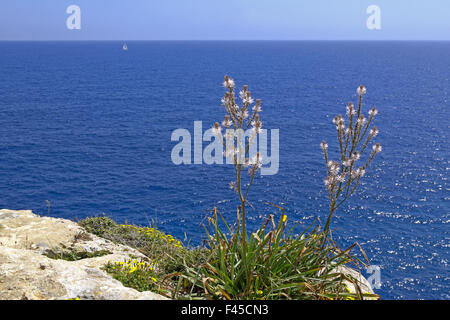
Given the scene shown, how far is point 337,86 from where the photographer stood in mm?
117625

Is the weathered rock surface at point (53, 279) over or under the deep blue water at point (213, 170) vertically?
over

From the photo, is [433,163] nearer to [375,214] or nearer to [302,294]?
[375,214]

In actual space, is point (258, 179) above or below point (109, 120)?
below

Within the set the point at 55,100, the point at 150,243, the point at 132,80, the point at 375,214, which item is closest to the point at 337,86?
the point at 132,80

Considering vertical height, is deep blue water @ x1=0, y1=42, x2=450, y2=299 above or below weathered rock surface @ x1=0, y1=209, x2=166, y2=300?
below

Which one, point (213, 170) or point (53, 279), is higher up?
point (53, 279)

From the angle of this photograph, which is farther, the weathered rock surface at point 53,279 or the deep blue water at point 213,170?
the deep blue water at point 213,170

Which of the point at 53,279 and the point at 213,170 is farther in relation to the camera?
the point at 213,170

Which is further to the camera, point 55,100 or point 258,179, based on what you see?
point 55,100

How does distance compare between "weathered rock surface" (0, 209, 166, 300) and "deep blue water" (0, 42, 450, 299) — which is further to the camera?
"deep blue water" (0, 42, 450, 299)

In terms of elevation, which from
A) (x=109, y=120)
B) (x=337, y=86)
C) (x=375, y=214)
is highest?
(x=337, y=86)
